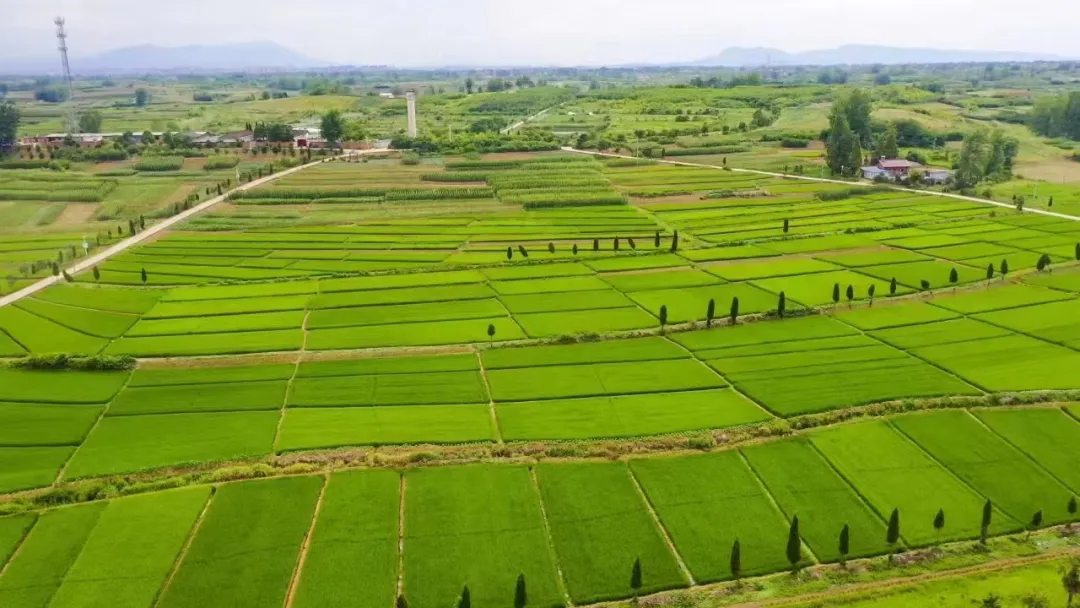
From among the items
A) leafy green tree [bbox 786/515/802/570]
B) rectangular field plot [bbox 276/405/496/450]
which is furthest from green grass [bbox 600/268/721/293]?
leafy green tree [bbox 786/515/802/570]

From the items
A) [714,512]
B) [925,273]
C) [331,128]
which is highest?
[331,128]

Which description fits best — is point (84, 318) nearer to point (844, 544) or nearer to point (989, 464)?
point (844, 544)

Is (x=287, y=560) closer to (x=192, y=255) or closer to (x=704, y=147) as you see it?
(x=192, y=255)

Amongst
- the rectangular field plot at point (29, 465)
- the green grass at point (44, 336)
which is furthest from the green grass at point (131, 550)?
the green grass at point (44, 336)

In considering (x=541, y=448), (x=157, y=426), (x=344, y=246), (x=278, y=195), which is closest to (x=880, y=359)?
(x=541, y=448)

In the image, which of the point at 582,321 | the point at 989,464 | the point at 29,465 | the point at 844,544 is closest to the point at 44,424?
the point at 29,465

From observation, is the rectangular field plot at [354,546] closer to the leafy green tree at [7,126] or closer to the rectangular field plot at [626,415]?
the rectangular field plot at [626,415]

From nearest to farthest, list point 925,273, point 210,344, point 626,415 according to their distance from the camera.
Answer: point 626,415 → point 210,344 → point 925,273

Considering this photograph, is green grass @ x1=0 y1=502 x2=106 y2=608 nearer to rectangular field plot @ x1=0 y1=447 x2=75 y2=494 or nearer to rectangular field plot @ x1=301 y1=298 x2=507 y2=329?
rectangular field plot @ x1=0 y1=447 x2=75 y2=494
